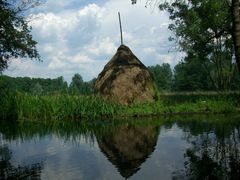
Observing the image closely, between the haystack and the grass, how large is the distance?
871mm

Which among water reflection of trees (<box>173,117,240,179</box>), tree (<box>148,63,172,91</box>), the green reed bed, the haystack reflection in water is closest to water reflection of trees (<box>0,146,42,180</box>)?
the haystack reflection in water

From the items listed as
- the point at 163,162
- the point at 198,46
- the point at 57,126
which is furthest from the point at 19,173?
the point at 198,46

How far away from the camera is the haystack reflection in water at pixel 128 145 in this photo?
820cm

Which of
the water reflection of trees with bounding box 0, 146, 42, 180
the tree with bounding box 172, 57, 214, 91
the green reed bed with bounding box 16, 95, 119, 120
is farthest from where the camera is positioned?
the tree with bounding box 172, 57, 214, 91

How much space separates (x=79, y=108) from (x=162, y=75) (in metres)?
95.1

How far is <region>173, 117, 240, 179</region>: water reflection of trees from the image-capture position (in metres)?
7.24

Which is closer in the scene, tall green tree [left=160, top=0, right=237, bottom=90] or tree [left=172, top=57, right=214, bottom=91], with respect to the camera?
tall green tree [left=160, top=0, right=237, bottom=90]

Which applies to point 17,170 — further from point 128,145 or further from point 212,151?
point 212,151

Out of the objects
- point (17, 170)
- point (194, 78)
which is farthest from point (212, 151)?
point (194, 78)

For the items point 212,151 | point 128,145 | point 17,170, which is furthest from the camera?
point 128,145

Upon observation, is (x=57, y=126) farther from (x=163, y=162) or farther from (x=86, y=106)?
(x=163, y=162)

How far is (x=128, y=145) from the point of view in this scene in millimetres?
10516

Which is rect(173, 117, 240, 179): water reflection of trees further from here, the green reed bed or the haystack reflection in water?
the green reed bed

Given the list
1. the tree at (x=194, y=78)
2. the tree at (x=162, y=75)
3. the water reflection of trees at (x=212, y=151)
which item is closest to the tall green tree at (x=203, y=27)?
the water reflection of trees at (x=212, y=151)
